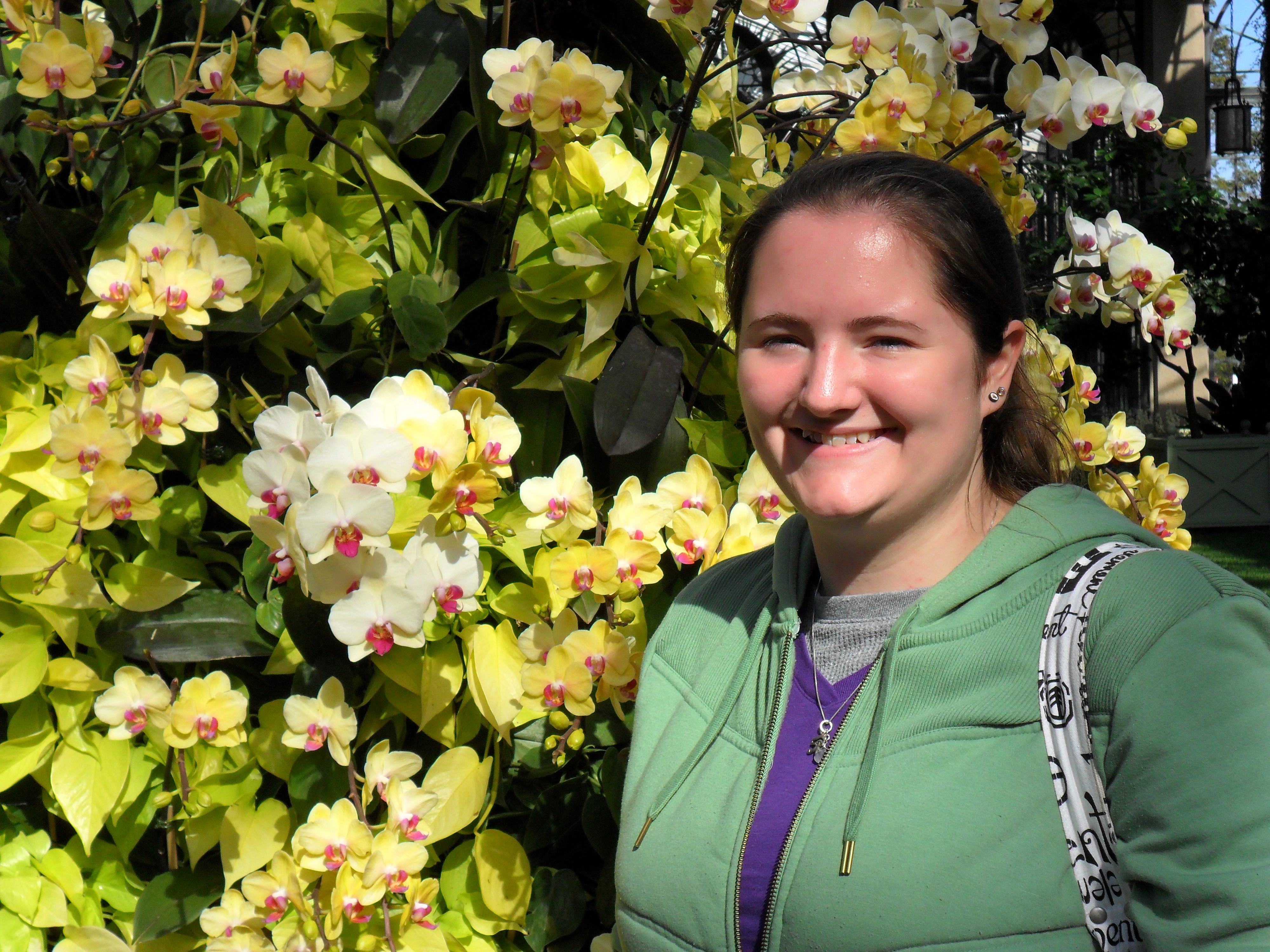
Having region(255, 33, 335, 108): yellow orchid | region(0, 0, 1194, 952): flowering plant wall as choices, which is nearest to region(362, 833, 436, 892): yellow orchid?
region(0, 0, 1194, 952): flowering plant wall

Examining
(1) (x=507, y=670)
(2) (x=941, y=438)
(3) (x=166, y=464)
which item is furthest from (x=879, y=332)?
(3) (x=166, y=464)

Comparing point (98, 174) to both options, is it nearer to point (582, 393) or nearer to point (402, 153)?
point (402, 153)

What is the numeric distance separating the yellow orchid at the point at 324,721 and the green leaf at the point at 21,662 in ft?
0.85

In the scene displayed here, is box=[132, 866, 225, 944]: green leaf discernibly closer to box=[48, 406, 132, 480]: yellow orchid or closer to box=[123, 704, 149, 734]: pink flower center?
box=[123, 704, 149, 734]: pink flower center

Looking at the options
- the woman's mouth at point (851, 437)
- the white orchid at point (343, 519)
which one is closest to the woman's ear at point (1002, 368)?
the woman's mouth at point (851, 437)

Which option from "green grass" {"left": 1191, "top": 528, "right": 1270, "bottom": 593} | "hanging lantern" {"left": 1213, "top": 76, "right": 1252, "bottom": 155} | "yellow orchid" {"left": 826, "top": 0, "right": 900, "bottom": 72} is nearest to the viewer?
"yellow orchid" {"left": 826, "top": 0, "right": 900, "bottom": 72}

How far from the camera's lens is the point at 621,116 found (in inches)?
49.5

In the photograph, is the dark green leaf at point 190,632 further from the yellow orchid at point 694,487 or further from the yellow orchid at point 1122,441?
the yellow orchid at point 1122,441

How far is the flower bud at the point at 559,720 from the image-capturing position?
964 millimetres

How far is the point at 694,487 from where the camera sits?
1.08m

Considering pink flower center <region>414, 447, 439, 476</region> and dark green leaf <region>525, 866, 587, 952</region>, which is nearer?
pink flower center <region>414, 447, 439, 476</region>

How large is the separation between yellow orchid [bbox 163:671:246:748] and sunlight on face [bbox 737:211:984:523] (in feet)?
1.77

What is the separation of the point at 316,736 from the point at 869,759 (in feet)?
1.54

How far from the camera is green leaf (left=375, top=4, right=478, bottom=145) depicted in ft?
3.46
